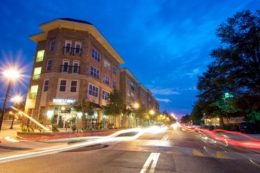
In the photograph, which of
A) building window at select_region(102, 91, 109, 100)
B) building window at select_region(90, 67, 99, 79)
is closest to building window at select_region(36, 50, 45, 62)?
building window at select_region(90, 67, 99, 79)

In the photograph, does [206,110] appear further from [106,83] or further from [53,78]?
[53,78]

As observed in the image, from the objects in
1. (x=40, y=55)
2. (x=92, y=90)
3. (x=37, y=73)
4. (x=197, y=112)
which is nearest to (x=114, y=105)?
(x=92, y=90)

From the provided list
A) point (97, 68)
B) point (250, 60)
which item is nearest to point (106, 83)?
point (97, 68)

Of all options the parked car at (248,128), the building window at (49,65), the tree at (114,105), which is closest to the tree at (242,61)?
the parked car at (248,128)

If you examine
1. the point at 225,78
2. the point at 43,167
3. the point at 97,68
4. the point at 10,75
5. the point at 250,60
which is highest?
the point at 97,68

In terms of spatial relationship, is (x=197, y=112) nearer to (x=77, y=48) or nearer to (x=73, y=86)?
(x=73, y=86)

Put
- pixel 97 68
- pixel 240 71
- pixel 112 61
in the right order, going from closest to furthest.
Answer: pixel 240 71, pixel 97 68, pixel 112 61

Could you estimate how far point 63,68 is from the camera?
31.5 m

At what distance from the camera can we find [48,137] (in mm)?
17812

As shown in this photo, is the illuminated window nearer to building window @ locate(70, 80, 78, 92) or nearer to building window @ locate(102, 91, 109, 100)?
building window @ locate(70, 80, 78, 92)

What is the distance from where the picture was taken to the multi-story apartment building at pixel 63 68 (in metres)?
30.3

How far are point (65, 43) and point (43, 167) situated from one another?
28.7 m

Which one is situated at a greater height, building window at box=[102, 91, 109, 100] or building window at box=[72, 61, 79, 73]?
building window at box=[72, 61, 79, 73]

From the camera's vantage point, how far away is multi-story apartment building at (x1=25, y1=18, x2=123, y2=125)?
30328 mm
